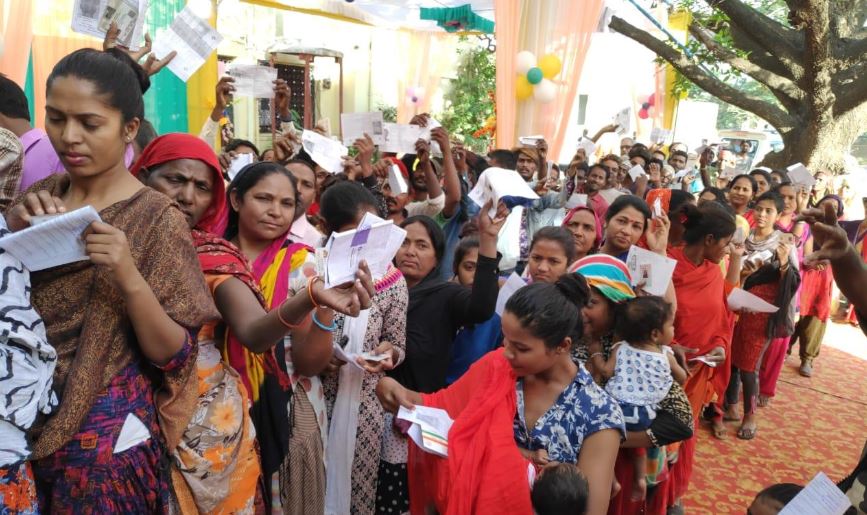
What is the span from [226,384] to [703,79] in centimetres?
956

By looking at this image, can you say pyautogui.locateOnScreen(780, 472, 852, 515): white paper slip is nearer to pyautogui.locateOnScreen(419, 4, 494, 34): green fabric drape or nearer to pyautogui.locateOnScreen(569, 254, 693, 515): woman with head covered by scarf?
pyautogui.locateOnScreen(569, 254, 693, 515): woman with head covered by scarf

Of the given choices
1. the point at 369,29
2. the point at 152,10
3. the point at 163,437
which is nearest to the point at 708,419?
the point at 163,437

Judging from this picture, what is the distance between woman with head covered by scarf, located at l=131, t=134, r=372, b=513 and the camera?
130 cm

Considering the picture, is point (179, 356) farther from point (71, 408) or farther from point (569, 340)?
point (569, 340)

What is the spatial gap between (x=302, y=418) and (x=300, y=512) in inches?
11.9

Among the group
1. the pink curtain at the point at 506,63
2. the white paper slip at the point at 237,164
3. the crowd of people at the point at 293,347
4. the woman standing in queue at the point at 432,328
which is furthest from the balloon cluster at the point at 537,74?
the woman standing in queue at the point at 432,328

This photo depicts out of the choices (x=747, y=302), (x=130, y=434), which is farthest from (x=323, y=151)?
(x=747, y=302)

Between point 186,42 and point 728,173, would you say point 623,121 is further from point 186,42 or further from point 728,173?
point 186,42

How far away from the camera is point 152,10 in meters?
4.77

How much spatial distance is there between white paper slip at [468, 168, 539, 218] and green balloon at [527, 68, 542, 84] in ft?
13.2

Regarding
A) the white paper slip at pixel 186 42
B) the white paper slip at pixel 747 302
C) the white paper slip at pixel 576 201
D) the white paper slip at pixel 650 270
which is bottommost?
the white paper slip at pixel 747 302

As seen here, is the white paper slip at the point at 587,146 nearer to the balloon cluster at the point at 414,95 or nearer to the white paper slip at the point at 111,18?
the white paper slip at the point at 111,18

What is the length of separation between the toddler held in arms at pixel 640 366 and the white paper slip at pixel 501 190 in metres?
0.57

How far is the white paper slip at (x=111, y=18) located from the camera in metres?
2.75
